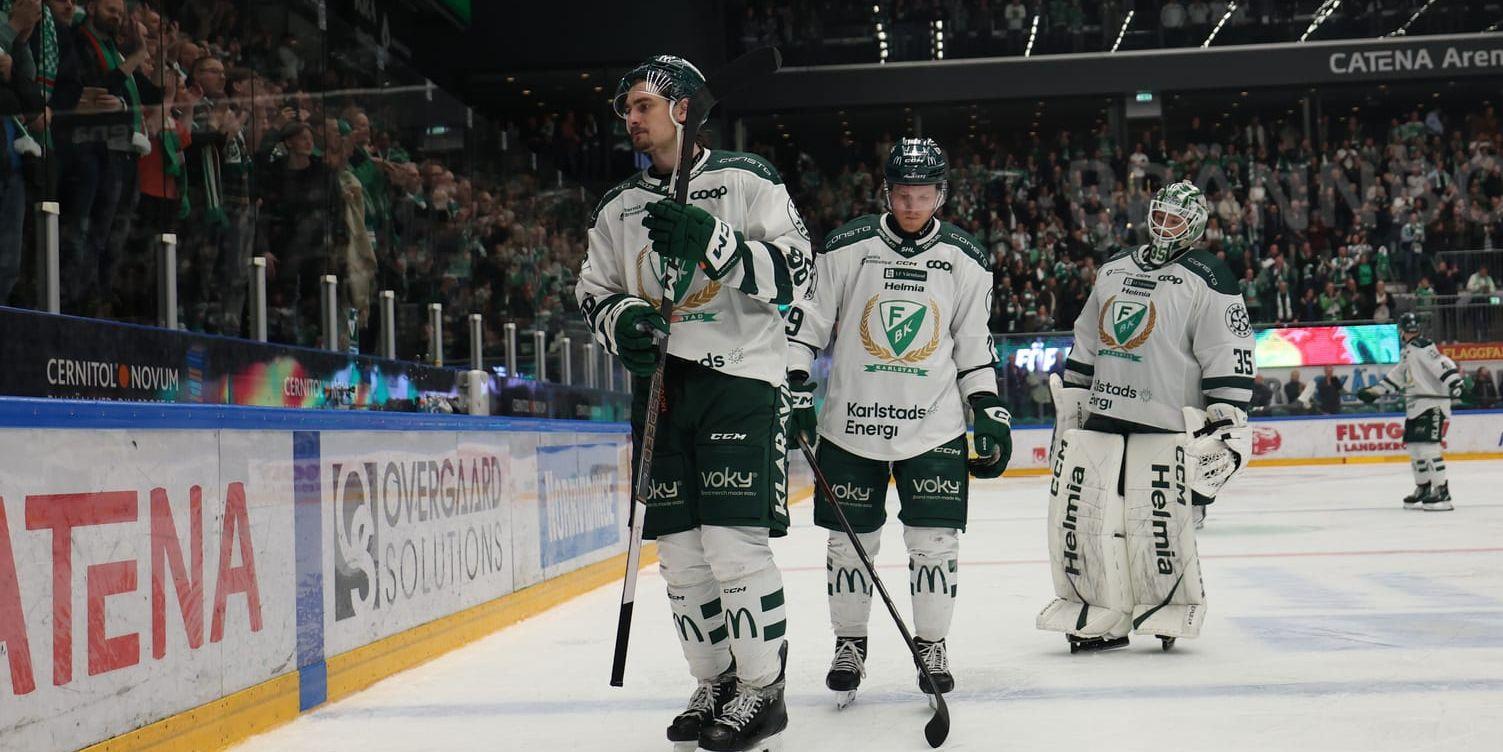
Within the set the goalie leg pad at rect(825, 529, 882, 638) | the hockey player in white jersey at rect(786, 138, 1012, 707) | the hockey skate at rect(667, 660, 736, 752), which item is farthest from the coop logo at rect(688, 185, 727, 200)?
the goalie leg pad at rect(825, 529, 882, 638)

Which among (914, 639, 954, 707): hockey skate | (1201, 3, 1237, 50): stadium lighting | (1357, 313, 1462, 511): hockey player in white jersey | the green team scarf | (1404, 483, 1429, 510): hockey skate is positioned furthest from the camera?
(1201, 3, 1237, 50): stadium lighting

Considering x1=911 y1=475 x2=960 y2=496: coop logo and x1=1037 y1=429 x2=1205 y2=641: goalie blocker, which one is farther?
x1=1037 y1=429 x2=1205 y2=641: goalie blocker

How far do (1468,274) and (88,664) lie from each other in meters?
21.2

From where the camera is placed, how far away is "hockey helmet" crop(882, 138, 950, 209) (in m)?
4.22

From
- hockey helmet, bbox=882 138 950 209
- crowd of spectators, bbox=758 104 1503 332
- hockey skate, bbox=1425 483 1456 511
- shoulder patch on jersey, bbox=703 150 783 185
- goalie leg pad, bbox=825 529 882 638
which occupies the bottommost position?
hockey skate, bbox=1425 483 1456 511

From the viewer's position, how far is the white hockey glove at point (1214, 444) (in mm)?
4809

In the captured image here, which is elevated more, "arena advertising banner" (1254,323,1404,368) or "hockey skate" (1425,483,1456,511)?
"arena advertising banner" (1254,323,1404,368)

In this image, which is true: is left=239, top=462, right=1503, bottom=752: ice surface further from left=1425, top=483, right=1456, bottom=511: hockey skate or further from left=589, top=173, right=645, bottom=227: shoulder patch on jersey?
left=1425, top=483, right=1456, bottom=511: hockey skate

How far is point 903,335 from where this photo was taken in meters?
4.21

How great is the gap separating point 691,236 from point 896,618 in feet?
4.12

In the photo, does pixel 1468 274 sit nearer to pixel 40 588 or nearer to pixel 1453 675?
pixel 1453 675

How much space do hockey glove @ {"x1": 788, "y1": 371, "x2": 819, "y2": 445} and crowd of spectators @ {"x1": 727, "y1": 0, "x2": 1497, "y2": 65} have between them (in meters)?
20.8

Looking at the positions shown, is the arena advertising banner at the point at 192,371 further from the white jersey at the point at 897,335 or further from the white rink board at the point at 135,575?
the white jersey at the point at 897,335

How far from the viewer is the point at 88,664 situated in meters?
3.03
